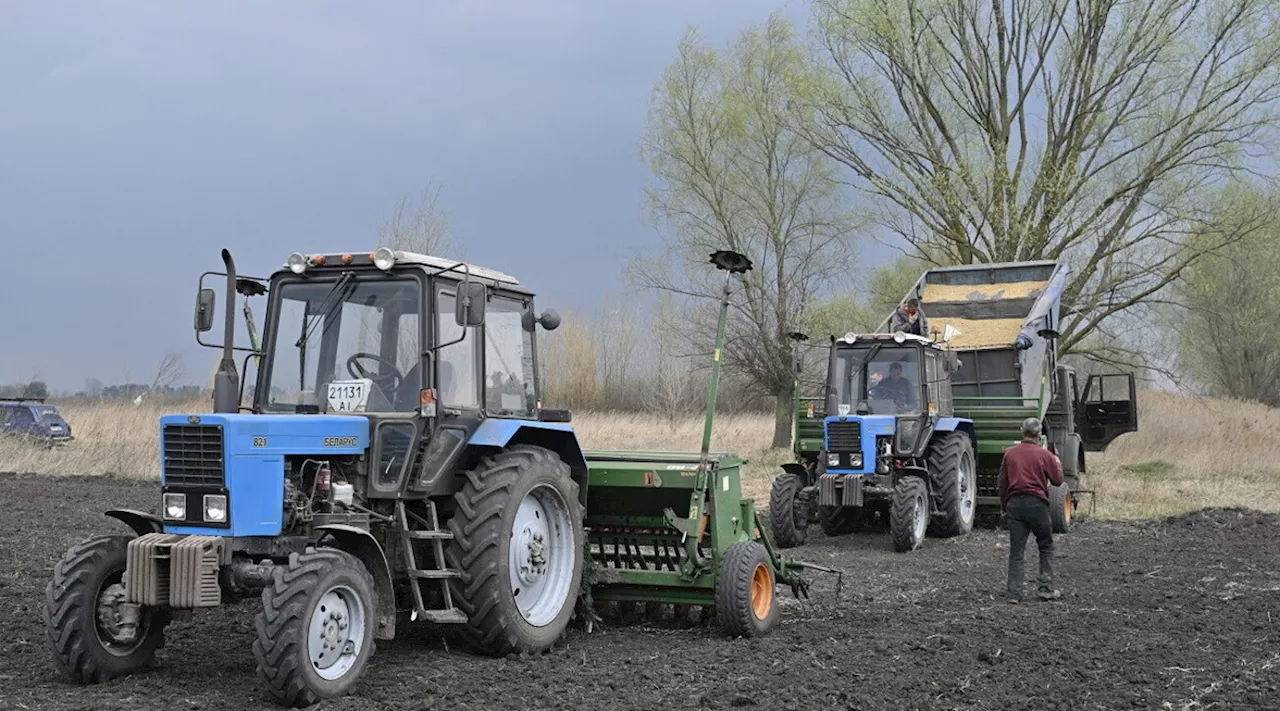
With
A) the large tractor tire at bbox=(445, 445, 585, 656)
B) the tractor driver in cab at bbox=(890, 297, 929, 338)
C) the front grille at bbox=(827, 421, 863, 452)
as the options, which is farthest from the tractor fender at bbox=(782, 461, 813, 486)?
the large tractor tire at bbox=(445, 445, 585, 656)

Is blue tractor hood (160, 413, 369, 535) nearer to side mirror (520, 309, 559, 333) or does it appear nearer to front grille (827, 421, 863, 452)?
side mirror (520, 309, 559, 333)

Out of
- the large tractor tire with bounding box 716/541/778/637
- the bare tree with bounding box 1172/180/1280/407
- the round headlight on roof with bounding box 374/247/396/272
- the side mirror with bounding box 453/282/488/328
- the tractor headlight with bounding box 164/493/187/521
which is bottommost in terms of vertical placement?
the large tractor tire with bounding box 716/541/778/637

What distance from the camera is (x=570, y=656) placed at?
24.7ft

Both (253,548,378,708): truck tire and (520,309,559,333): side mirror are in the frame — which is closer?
(253,548,378,708): truck tire

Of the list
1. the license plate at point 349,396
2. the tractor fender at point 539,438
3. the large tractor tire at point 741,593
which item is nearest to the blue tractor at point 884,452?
the large tractor tire at point 741,593

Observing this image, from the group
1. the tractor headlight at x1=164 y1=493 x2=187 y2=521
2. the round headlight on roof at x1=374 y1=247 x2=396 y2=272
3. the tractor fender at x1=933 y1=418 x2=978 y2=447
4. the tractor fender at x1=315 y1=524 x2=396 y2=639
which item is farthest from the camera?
the tractor fender at x1=933 y1=418 x2=978 y2=447

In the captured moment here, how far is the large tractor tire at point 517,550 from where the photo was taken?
709 centimetres

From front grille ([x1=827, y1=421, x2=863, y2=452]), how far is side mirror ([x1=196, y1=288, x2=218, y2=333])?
8.56 m

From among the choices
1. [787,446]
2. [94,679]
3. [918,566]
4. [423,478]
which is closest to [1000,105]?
[787,446]

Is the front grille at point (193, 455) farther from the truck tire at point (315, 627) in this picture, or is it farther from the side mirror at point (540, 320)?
the side mirror at point (540, 320)

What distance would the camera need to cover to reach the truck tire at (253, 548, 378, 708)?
584cm

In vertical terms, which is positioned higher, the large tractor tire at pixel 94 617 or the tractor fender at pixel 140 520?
the tractor fender at pixel 140 520

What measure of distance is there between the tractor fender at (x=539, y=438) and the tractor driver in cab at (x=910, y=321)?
862 cm

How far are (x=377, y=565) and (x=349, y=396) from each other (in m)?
1.14
